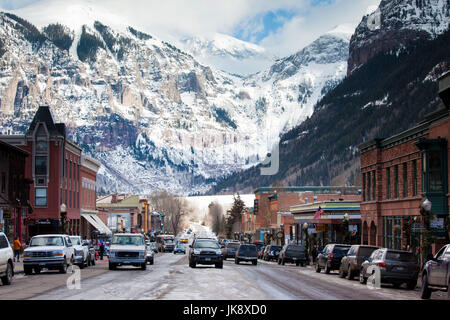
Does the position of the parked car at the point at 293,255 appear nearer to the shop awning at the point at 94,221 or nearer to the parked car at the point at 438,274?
the parked car at the point at 438,274

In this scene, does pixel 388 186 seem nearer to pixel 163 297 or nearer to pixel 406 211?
pixel 406 211

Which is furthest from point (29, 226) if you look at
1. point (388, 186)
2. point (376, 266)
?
point (376, 266)

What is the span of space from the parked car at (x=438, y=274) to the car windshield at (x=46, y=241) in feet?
69.1

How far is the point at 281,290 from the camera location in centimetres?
2958

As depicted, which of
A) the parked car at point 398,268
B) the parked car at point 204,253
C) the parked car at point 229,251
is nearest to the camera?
the parked car at point 398,268

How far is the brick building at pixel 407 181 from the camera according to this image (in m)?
48.9

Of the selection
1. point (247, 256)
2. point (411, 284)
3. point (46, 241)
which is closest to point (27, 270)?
point (46, 241)

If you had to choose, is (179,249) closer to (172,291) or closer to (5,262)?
(5,262)

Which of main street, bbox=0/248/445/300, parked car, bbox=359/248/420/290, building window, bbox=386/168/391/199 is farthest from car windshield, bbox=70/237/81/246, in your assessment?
building window, bbox=386/168/391/199

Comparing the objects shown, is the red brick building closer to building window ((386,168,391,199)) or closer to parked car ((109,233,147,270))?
building window ((386,168,391,199))

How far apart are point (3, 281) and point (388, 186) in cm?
3730

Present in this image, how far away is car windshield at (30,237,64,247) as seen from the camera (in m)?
41.9

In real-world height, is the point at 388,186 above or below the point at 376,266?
above

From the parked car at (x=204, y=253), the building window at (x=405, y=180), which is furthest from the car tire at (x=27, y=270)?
the building window at (x=405, y=180)
